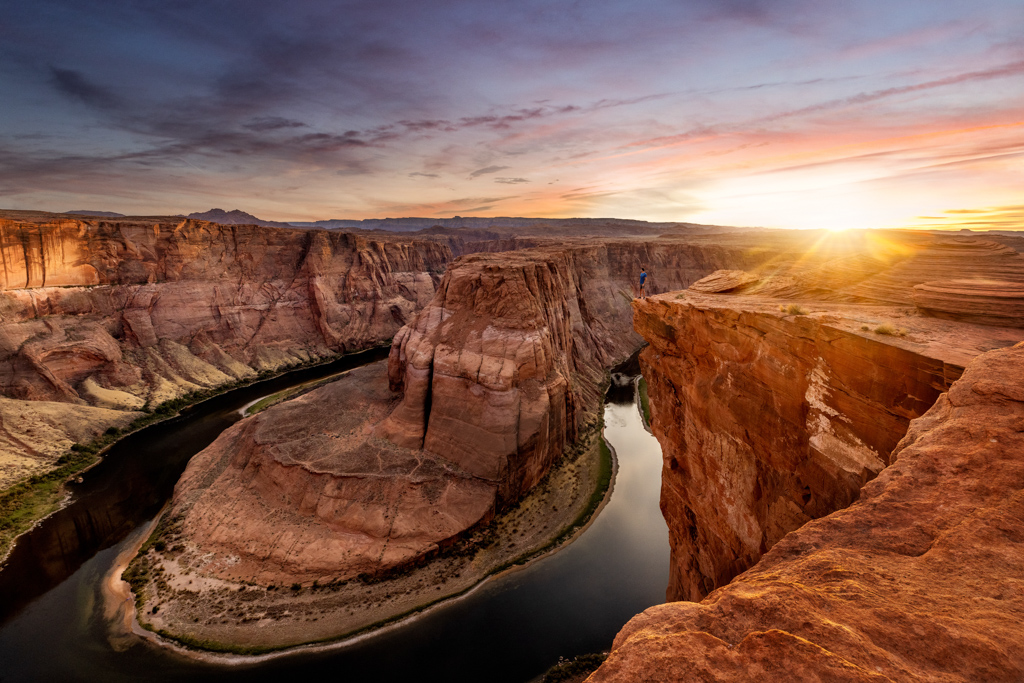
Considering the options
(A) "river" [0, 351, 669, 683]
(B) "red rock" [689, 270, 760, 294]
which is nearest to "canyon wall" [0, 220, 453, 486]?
(A) "river" [0, 351, 669, 683]

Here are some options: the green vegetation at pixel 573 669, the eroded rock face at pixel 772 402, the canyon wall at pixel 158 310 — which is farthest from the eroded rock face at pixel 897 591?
the canyon wall at pixel 158 310

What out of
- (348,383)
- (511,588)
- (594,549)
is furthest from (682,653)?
(348,383)

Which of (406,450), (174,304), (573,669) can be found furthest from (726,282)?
(174,304)

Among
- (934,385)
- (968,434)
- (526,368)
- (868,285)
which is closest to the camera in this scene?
(968,434)

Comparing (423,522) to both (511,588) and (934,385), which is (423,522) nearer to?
(511,588)

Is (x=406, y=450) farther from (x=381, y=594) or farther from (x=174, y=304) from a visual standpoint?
(x=174, y=304)

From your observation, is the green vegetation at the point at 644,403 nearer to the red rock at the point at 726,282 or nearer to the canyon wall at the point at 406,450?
the canyon wall at the point at 406,450

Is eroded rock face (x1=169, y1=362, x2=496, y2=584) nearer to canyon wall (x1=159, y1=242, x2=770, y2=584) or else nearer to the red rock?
canyon wall (x1=159, y1=242, x2=770, y2=584)
